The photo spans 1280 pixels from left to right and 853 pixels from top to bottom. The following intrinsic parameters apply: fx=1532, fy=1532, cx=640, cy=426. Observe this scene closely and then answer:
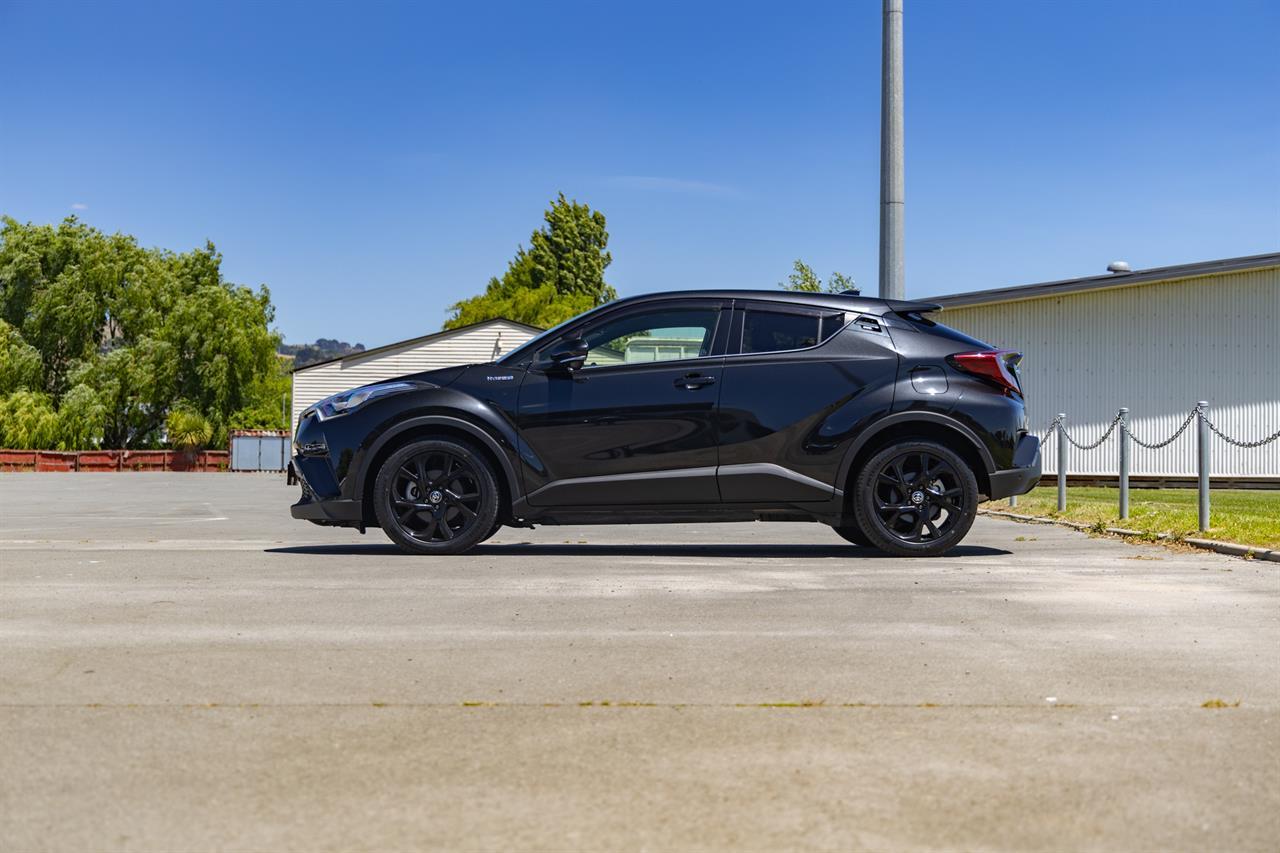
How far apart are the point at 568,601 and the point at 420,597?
2.52ft

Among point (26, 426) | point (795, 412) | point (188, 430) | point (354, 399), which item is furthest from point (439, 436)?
point (26, 426)

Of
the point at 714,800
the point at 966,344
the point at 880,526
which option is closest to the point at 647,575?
the point at 880,526

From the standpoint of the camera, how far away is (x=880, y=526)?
999 cm

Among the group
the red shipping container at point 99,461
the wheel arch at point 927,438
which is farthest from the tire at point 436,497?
the red shipping container at point 99,461

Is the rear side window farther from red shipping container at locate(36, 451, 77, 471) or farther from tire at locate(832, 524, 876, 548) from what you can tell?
red shipping container at locate(36, 451, 77, 471)

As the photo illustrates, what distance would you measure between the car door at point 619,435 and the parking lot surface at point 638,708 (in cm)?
93

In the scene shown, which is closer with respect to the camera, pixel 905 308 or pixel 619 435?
pixel 619 435

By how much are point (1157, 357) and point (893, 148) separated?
12623mm

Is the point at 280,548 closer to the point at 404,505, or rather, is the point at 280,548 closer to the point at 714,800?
the point at 404,505

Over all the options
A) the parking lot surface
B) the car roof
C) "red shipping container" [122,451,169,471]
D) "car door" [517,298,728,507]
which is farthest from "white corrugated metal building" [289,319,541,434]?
the parking lot surface

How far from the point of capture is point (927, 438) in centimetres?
1013

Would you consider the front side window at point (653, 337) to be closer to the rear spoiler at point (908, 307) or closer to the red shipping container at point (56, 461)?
the rear spoiler at point (908, 307)

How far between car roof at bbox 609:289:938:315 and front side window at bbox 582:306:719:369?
0.31 feet

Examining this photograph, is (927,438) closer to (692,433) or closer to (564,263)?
(692,433)
